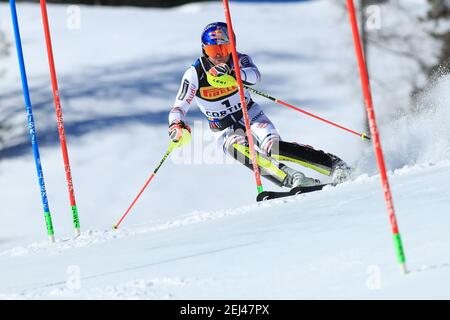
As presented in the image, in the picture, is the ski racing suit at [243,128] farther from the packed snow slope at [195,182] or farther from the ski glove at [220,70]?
the packed snow slope at [195,182]

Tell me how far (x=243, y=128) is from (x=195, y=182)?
1236cm

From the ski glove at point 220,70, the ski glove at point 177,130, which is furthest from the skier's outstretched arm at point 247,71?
the ski glove at point 177,130

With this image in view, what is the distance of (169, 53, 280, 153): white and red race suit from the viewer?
8.41m

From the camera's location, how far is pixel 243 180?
21.1m

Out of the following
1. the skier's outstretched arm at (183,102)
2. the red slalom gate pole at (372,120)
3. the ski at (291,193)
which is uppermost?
the skier's outstretched arm at (183,102)

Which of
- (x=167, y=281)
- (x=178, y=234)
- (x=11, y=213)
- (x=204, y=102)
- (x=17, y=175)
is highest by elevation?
(x=17, y=175)

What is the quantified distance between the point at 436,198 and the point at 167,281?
1848 millimetres

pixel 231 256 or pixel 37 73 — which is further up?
pixel 37 73

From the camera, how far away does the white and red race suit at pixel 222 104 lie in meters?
8.41

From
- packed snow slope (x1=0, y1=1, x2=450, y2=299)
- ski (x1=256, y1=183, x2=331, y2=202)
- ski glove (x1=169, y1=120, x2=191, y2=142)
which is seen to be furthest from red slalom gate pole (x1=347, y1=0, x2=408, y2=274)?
ski glove (x1=169, y1=120, x2=191, y2=142)

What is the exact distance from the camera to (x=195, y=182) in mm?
21062

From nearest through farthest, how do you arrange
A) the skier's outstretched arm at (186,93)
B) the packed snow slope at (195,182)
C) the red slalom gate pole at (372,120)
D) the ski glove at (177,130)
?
the red slalom gate pole at (372,120), the packed snow slope at (195,182), the ski glove at (177,130), the skier's outstretched arm at (186,93)
